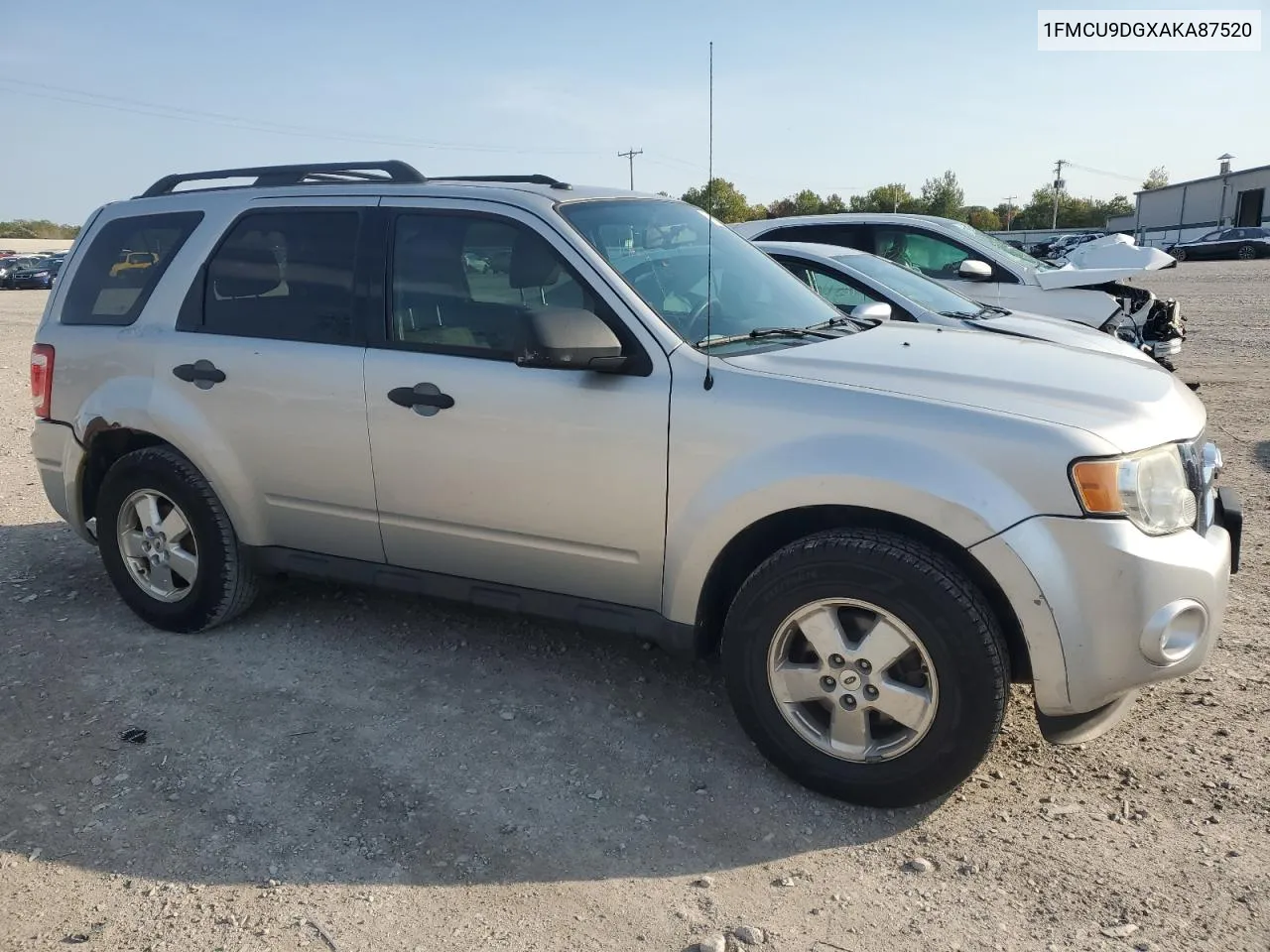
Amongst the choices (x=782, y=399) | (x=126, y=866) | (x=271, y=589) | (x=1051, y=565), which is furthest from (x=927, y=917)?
(x=271, y=589)

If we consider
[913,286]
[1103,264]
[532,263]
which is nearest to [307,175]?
[532,263]

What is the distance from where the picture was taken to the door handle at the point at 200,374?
4.14 m

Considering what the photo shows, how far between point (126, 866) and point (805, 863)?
77.3 inches

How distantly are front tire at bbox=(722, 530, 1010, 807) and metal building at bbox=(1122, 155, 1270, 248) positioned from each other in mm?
58693

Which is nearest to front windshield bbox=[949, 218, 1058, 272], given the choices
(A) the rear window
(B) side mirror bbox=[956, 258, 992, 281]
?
(B) side mirror bbox=[956, 258, 992, 281]

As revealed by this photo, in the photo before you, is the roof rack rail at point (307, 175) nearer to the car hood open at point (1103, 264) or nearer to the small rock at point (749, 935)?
the small rock at point (749, 935)

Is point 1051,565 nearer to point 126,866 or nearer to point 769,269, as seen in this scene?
point 769,269

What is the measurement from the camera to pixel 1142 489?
109 inches

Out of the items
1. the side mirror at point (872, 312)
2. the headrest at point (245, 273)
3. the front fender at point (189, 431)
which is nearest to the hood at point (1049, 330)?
the side mirror at point (872, 312)

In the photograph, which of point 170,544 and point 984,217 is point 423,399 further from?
point 984,217

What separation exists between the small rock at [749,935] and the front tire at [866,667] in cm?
65

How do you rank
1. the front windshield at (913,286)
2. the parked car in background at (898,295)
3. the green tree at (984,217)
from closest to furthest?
the parked car in background at (898,295) → the front windshield at (913,286) → the green tree at (984,217)

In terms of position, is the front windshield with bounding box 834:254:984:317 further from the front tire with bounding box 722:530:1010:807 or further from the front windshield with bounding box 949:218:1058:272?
the front tire with bounding box 722:530:1010:807

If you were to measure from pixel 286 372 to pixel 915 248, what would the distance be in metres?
6.64
